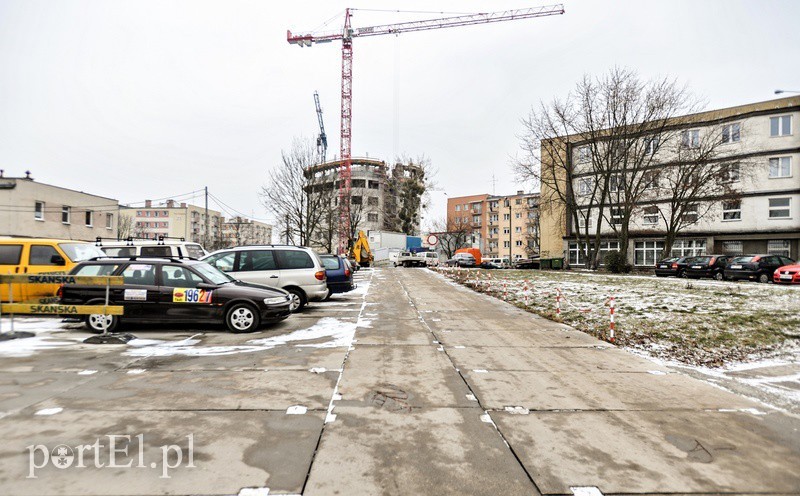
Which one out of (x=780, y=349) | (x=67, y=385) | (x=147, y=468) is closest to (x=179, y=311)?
(x=67, y=385)

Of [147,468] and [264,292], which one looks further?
[264,292]

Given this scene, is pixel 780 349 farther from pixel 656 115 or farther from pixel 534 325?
pixel 656 115

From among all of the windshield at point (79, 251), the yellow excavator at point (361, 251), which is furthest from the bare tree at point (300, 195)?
the windshield at point (79, 251)

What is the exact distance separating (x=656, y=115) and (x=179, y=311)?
110 ft

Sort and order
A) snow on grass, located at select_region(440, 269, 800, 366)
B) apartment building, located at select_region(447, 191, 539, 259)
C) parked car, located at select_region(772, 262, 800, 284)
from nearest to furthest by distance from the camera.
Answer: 1. snow on grass, located at select_region(440, 269, 800, 366)
2. parked car, located at select_region(772, 262, 800, 284)
3. apartment building, located at select_region(447, 191, 539, 259)

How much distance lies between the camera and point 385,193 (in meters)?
71.0

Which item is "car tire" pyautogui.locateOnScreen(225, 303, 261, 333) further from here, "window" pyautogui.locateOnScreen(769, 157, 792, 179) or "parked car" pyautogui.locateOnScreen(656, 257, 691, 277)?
"window" pyautogui.locateOnScreen(769, 157, 792, 179)

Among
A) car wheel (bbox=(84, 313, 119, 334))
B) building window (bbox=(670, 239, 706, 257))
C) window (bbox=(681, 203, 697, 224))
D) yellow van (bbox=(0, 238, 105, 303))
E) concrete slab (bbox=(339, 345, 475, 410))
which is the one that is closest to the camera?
concrete slab (bbox=(339, 345, 475, 410))

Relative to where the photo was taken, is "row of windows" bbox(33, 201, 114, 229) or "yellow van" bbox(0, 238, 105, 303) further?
"row of windows" bbox(33, 201, 114, 229)

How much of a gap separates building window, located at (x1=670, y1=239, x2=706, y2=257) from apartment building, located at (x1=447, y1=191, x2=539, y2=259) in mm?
37485

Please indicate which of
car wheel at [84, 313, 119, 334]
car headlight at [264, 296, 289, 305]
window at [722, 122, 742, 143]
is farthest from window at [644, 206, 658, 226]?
car wheel at [84, 313, 119, 334]

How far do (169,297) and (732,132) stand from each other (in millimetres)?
44116

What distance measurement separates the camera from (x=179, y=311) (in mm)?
7949

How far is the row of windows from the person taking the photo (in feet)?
102
